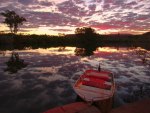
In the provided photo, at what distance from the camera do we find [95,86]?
1655cm

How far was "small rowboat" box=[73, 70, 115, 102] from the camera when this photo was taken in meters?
14.4

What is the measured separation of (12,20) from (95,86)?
10719 centimetres

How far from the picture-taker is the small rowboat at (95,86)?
14438mm

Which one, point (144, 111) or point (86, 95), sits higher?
point (86, 95)

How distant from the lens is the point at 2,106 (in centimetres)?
1593

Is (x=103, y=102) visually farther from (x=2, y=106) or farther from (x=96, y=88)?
(x=2, y=106)

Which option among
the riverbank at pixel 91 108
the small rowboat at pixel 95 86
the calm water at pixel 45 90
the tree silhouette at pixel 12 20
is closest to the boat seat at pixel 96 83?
the small rowboat at pixel 95 86

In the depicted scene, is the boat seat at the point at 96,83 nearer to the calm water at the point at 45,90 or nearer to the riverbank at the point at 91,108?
the calm water at the point at 45,90

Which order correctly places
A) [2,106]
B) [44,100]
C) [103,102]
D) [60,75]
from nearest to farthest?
1. [103,102]
2. [2,106]
3. [44,100]
4. [60,75]

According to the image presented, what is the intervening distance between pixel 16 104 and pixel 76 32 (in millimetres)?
145029

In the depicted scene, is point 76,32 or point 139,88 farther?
point 76,32

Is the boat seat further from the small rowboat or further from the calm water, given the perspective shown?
the calm water

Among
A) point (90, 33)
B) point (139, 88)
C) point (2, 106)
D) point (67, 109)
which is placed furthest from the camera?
point (90, 33)

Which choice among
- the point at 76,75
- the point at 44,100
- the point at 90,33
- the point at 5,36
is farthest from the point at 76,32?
the point at 44,100
